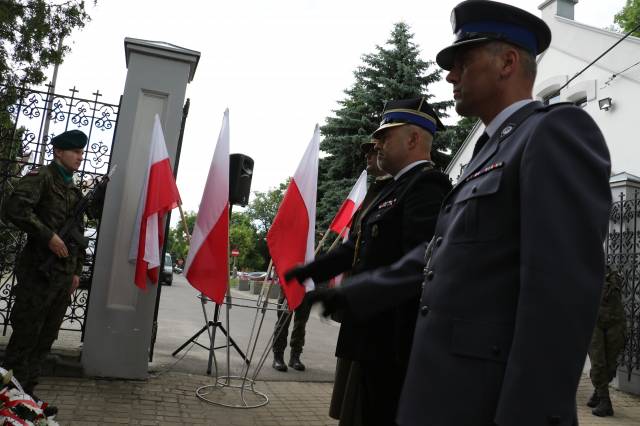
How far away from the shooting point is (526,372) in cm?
117

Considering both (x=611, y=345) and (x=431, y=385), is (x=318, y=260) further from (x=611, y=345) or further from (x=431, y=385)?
(x=611, y=345)

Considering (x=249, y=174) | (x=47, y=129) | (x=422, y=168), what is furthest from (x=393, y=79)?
(x=422, y=168)

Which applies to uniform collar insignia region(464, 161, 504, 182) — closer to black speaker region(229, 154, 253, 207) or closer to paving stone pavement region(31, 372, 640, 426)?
paving stone pavement region(31, 372, 640, 426)

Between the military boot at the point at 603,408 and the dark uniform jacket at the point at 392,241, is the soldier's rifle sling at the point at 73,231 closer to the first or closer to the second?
the dark uniform jacket at the point at 392,241

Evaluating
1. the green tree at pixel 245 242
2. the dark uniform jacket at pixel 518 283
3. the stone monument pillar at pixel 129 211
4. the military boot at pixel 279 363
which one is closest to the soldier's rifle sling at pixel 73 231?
the stone monument pillar at pixel 129 211

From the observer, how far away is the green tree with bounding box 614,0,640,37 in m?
21.5

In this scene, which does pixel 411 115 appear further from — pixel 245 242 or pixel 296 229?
pixel 245 242

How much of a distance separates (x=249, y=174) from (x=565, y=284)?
644 cm

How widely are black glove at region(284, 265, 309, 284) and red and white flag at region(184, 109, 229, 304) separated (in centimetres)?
275

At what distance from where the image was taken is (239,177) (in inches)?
287

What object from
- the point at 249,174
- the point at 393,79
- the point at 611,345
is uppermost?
the point at 393,79

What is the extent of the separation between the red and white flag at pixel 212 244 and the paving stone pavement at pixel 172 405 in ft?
3.59

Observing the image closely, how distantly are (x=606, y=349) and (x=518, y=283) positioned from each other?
20.3ft

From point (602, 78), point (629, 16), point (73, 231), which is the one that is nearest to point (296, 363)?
point (73, 231)
